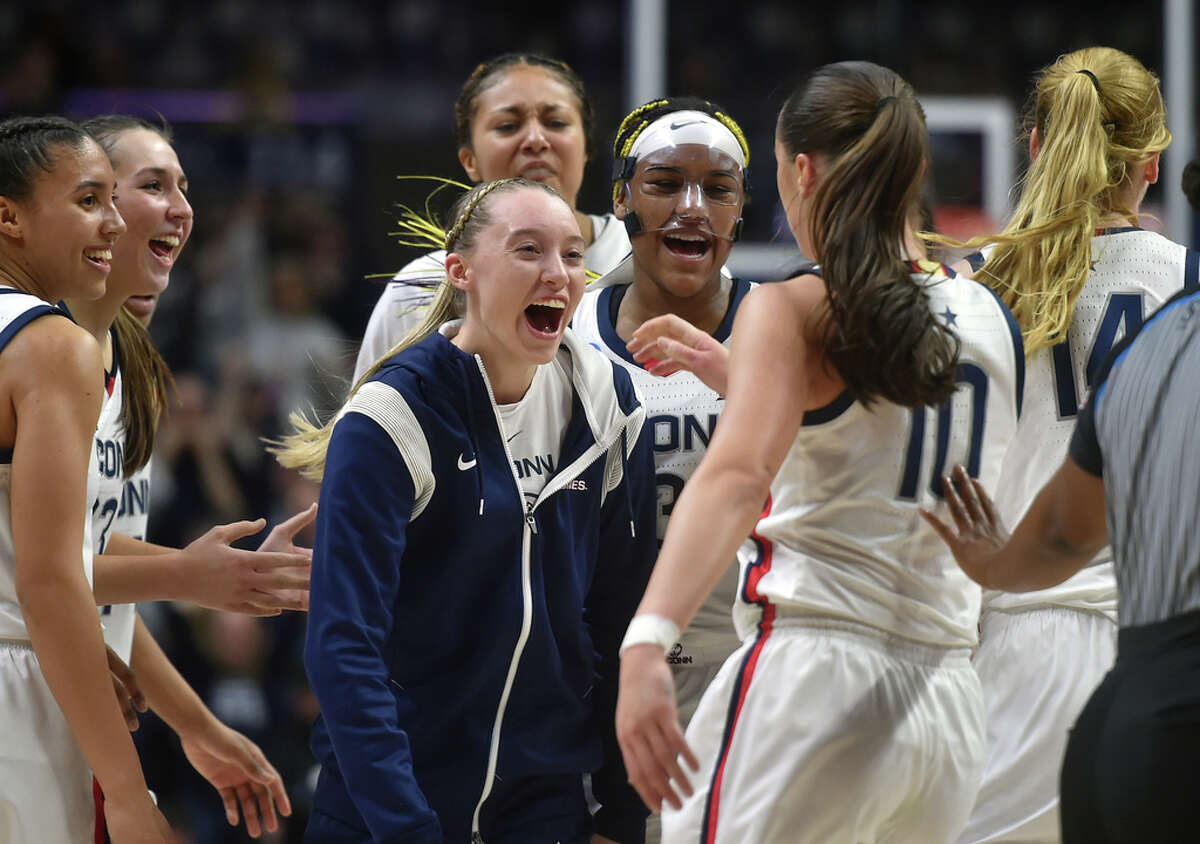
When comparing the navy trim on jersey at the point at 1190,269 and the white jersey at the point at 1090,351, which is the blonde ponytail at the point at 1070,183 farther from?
the navy trim on jersey at the point at 1190,269

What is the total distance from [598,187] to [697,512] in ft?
23.3

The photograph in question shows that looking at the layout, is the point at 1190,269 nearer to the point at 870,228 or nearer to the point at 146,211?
the point at 870,228

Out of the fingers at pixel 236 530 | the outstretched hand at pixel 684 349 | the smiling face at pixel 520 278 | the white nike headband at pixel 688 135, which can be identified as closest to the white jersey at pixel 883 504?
the outstretched hand at pixel 684 349

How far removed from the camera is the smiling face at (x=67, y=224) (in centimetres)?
318

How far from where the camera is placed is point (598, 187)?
933 centimetres

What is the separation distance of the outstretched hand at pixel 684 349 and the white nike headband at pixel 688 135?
0.95 m

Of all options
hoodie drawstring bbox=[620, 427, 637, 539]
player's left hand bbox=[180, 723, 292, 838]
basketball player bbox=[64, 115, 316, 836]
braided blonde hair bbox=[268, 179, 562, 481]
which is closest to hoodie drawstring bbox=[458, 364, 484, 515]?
braided blonde hair bbox=[268, 179, 562, 481]

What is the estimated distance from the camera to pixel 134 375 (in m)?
3.77

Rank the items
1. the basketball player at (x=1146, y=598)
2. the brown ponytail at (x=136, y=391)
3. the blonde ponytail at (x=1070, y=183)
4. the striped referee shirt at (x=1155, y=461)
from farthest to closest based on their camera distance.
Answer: the brown ponytail at (x=136, y=391) < the blonde ponytail at (x=1070, y=183) < the striped referee shirt at (x=1155, y=461) < the basketball player at (x=1146, y=598)

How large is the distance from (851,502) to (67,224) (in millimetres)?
1766

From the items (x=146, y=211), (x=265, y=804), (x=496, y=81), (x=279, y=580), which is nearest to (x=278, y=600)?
(x=279, y=580)

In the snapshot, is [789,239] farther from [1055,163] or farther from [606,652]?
[606,652]

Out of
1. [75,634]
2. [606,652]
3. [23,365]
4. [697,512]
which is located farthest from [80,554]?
[697,512]

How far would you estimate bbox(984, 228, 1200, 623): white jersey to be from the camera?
11.2 ft
